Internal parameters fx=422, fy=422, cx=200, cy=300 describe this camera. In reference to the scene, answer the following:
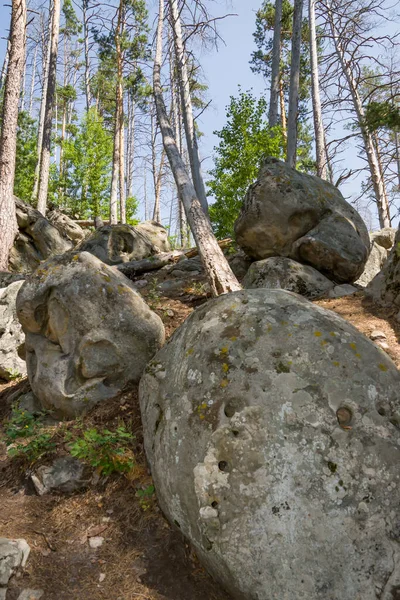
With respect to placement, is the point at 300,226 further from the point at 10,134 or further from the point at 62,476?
the point at 10,134

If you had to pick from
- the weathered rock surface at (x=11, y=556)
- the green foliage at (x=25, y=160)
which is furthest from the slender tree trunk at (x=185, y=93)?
the green foliage at (x=25, y=160)

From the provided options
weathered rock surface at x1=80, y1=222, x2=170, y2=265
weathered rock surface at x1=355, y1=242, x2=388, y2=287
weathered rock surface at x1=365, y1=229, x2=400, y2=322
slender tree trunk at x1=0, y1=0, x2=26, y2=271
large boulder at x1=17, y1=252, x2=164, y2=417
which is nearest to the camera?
large boulder at x1=17, y1=252, x2=164, y2=417

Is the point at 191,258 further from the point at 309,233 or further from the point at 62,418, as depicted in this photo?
the point at 62,418

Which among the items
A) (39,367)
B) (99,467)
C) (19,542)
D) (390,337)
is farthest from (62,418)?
(390,337)

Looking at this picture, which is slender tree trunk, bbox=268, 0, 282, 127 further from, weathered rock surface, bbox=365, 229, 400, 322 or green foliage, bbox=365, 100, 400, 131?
weathered rock surface, bbox=365, 229, 400, 322

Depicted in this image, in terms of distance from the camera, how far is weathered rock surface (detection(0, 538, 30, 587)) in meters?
2.70

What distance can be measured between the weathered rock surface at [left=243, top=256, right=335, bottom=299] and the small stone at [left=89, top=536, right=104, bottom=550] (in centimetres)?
520

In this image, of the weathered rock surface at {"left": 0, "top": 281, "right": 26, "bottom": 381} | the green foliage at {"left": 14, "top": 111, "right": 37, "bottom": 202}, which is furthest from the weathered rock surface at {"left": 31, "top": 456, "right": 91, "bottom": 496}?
the green foliage at {"left": 14, "top": 111, "right": 37, "bottom": 202}

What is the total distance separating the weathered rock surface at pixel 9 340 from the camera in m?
6.45

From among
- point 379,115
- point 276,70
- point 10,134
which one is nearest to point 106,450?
point 379,115

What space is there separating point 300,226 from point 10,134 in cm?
758

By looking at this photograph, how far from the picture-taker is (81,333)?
461 centimetres

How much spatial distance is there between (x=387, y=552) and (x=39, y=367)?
3768 mm

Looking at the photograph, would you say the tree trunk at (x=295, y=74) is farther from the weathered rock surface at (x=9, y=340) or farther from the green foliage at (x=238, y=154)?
the weathered rock surface at (x=9, y=340)
